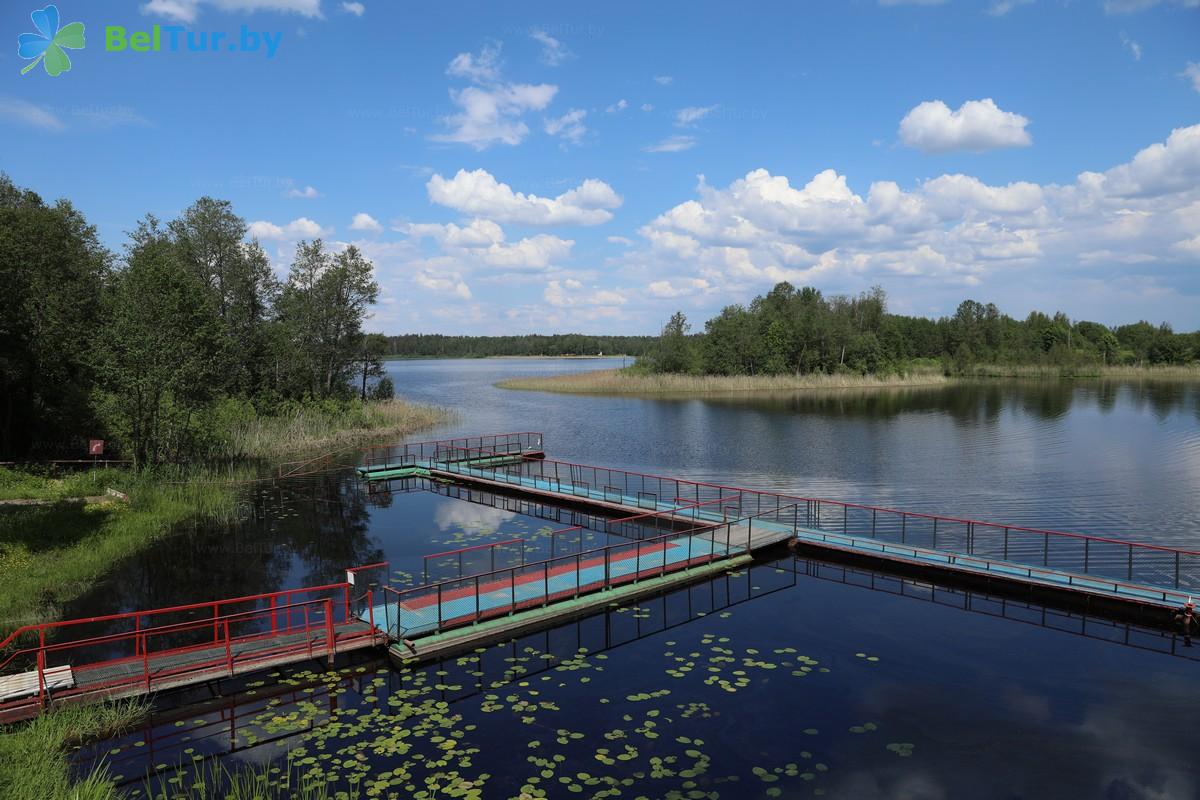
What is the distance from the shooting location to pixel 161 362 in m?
28.1

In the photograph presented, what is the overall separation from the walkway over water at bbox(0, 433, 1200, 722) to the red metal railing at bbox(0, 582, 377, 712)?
0.03 meters

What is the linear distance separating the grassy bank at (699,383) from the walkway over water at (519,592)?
54.6 meters

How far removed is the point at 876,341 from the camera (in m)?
103

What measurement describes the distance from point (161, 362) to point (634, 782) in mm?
26055

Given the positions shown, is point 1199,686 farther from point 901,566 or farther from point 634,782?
point 634,782

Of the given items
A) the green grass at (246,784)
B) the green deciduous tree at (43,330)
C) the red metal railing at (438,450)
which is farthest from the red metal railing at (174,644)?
the red metal railing at (438,450)

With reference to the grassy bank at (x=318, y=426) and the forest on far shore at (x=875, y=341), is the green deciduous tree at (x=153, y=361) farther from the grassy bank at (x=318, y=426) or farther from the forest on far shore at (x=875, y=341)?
the forest on far shore at (x=875, y=341)

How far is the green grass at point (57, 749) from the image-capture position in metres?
8.02

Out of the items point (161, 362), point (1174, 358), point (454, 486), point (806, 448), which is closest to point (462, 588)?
point (454, 486)

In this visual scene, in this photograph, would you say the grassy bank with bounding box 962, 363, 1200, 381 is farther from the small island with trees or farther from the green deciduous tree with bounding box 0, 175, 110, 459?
the green deciduous tree with bounding box 0, 175, 110, 459

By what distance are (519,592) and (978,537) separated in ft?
47.3

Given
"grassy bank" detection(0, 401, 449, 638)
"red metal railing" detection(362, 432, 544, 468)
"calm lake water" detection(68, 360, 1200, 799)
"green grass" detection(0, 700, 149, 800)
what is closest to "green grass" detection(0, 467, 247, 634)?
"grassy bank" detection(0, 401, 449, 638)

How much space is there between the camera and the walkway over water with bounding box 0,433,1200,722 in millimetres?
12086

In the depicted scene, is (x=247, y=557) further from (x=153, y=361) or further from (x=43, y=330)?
(x=43, y=330)
